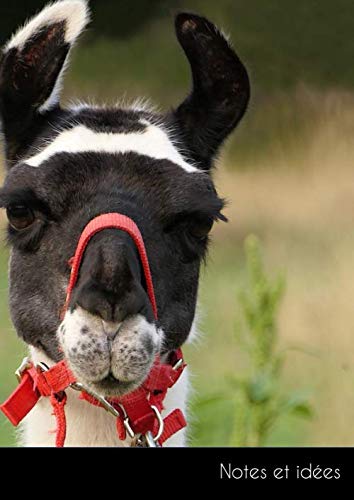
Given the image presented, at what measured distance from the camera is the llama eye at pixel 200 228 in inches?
207

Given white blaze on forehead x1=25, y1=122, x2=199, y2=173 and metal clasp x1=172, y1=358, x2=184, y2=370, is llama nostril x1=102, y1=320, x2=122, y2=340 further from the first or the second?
white blaze on forehead x1=25, y1=122, x2=199, y2=173

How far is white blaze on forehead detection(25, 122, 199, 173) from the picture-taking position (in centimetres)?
523

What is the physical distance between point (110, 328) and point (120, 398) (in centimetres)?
48

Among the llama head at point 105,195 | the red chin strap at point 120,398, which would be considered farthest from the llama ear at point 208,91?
the red chin strap at point 120,398

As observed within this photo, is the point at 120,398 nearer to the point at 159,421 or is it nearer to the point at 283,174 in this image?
the point at 159,421

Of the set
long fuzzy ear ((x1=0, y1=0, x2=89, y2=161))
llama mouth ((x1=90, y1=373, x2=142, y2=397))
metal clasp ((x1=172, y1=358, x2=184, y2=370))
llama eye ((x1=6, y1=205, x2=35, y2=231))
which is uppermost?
long fuzzy ear ((x1=0, y1=0, x2=89, y2=161))

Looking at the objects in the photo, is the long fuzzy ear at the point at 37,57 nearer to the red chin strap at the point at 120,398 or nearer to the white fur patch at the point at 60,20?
the white fur patch at the point at 60,20

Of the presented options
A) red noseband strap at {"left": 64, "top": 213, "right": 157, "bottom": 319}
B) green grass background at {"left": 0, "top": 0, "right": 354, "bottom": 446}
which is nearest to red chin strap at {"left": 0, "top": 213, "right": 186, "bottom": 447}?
red noseband strap at {"left": 64, "top": 213, "right": 157, "bottom": 319}

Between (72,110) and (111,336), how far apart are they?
1563 mm

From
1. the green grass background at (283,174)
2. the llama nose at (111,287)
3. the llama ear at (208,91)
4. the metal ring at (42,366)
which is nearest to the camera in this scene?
the llama nose at (111,287)

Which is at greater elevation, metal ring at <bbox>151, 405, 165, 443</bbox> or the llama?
the llama

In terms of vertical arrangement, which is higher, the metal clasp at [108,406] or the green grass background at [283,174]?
the metal clasp at [108,406]
